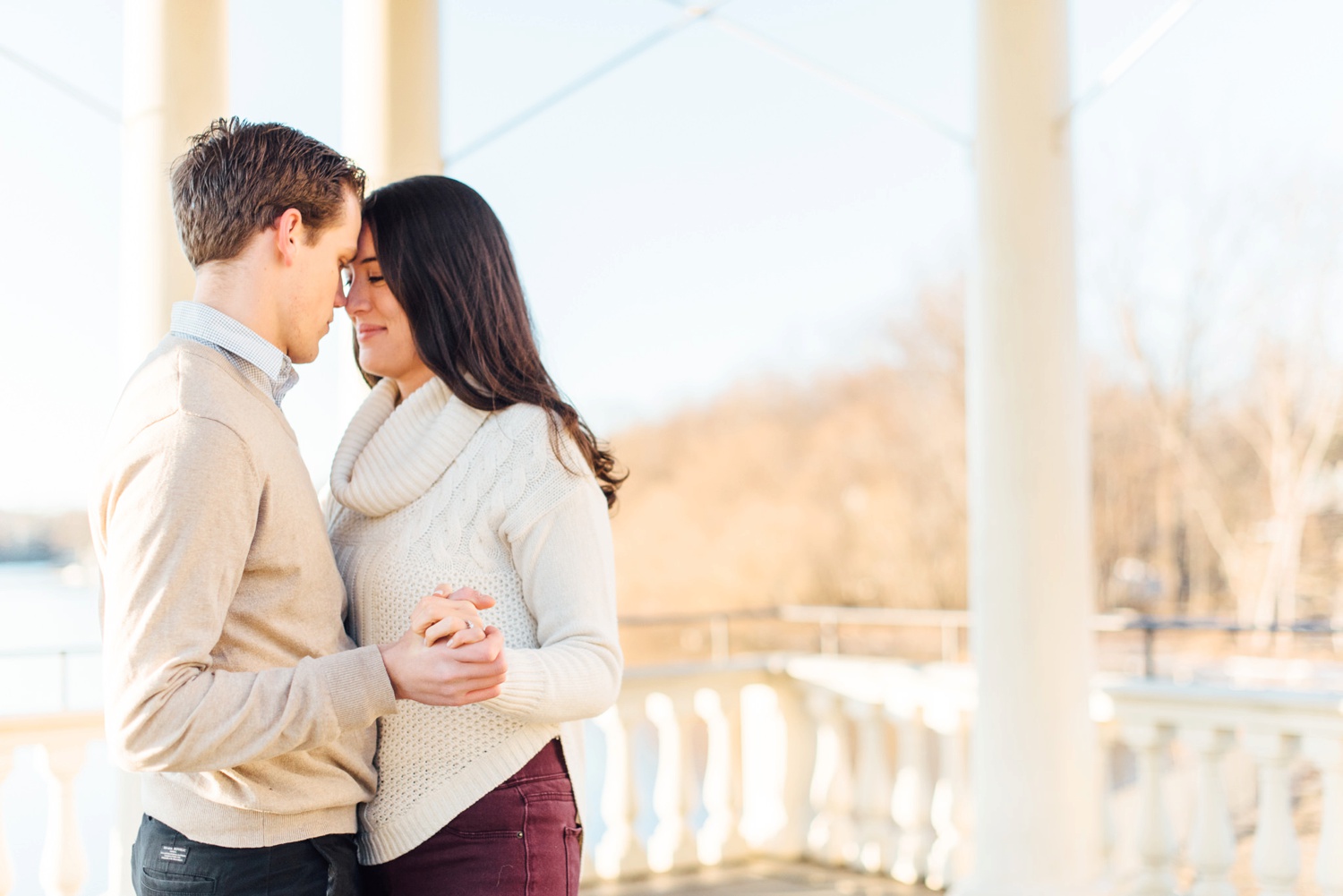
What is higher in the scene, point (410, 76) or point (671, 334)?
point (671, 334)

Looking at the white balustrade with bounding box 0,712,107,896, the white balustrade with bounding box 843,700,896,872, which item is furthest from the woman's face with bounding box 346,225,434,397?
the white balustrade with bounding box 843,700,896,872

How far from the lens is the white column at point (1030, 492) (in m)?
3.09

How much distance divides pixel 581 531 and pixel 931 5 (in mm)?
15413

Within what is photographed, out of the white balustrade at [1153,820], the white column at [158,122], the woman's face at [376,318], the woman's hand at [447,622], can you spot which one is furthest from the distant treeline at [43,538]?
the woman's hand at [447,622]

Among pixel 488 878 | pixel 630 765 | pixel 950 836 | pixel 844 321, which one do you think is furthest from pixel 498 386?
pixel 844 321

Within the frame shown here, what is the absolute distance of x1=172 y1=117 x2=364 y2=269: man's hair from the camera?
50.8 inches

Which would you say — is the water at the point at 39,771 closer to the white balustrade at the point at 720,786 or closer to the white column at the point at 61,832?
the white column at the point at 61,832

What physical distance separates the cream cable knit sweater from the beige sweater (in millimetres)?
99

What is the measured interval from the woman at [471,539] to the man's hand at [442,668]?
12 centimetres

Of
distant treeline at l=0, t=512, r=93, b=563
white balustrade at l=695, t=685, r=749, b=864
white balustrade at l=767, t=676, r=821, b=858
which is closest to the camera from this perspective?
white balustrade at l=695, t=685, r=749, b=864

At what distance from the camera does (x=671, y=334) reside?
1628 cm

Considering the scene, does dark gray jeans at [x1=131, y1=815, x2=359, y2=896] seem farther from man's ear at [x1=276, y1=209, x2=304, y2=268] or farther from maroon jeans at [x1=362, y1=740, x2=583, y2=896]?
man's ear at [x1=276, y1=209, x2=304, y2=268]

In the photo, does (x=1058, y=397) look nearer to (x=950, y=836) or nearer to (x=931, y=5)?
(x=950, y=836)

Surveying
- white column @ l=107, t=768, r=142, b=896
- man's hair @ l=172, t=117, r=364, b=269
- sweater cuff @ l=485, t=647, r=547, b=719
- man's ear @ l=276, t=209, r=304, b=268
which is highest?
man's hair @ l=172, t=117, r=364, b=269
